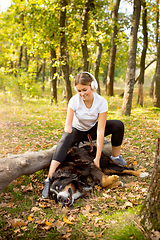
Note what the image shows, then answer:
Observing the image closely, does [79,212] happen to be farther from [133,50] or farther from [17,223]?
[133,50]

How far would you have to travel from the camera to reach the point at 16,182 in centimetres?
358

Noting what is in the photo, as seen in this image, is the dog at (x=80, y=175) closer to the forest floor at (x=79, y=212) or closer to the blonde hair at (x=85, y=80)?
the forest floor at (x=79, y=212)

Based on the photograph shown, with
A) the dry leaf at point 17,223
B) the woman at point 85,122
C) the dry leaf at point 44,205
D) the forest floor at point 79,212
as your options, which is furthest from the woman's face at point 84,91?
the dry leaf at point 17,223

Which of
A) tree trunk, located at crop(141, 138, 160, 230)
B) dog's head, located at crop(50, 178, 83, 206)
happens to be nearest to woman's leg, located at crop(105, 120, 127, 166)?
dog's head, located at crop(50, 178, 83, 206)

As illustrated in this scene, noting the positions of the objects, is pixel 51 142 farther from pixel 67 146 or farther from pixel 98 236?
pixel 98 236

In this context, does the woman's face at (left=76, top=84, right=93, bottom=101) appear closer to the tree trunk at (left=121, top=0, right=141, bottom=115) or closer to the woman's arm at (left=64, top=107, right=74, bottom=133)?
the woman's arm at (left=64, top=107, right=74, bottom=133)

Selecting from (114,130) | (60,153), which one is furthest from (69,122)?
(114,130)

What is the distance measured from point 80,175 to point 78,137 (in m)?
0.75

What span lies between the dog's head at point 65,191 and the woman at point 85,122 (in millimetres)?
216

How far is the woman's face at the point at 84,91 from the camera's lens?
3.35m

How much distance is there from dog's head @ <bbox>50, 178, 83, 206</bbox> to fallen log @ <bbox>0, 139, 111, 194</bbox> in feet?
1.99

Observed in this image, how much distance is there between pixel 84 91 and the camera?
3.38 metres

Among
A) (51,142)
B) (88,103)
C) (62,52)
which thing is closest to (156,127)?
(51,142)

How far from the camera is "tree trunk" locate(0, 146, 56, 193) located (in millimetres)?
3040
